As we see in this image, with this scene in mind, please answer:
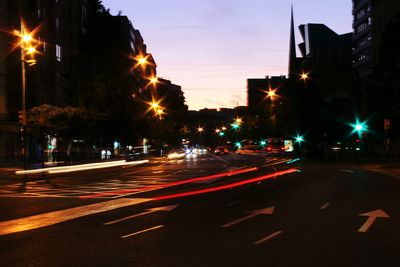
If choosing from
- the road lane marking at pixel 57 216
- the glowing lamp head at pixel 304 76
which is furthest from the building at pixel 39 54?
the road lane marking at pixel 57 216

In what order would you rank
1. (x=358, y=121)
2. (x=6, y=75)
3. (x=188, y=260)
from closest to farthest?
(x=188, y=260)
(x=6, y=75)
(x=358, y=121)

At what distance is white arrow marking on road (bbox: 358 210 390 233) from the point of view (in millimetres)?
12227

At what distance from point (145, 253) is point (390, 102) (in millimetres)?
36228

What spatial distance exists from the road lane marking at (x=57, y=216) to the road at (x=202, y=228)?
0.03 m

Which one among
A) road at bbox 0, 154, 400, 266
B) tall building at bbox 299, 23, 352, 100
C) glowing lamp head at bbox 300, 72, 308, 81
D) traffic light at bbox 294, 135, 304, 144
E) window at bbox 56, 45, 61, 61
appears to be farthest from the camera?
tall building at bbox 299, 23, 352, 100

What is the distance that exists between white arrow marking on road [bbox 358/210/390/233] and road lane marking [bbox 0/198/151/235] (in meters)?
7.20

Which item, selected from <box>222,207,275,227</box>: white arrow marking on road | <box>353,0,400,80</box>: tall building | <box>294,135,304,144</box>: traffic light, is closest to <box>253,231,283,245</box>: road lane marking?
<box>222,207,275,227</box>: white arrow marking on road

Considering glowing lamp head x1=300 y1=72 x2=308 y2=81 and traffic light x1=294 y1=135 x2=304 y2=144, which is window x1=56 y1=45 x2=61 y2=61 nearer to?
glowing lamp head x1=300 y1=72 x2=308 y2=81

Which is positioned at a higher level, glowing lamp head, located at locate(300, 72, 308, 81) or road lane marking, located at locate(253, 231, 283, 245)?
glowing lamp head, located at locate(300, 72, 308, 81)

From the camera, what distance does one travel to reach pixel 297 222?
13.0 m

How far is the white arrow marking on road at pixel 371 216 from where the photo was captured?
12.2 metres

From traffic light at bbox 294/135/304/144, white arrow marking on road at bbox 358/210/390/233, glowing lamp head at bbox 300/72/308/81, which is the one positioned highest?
glowing lamp head at bbox 300/72/308/81

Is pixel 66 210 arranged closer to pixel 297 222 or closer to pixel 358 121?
pixel 297 222

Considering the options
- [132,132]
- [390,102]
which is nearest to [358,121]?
[390,102]
